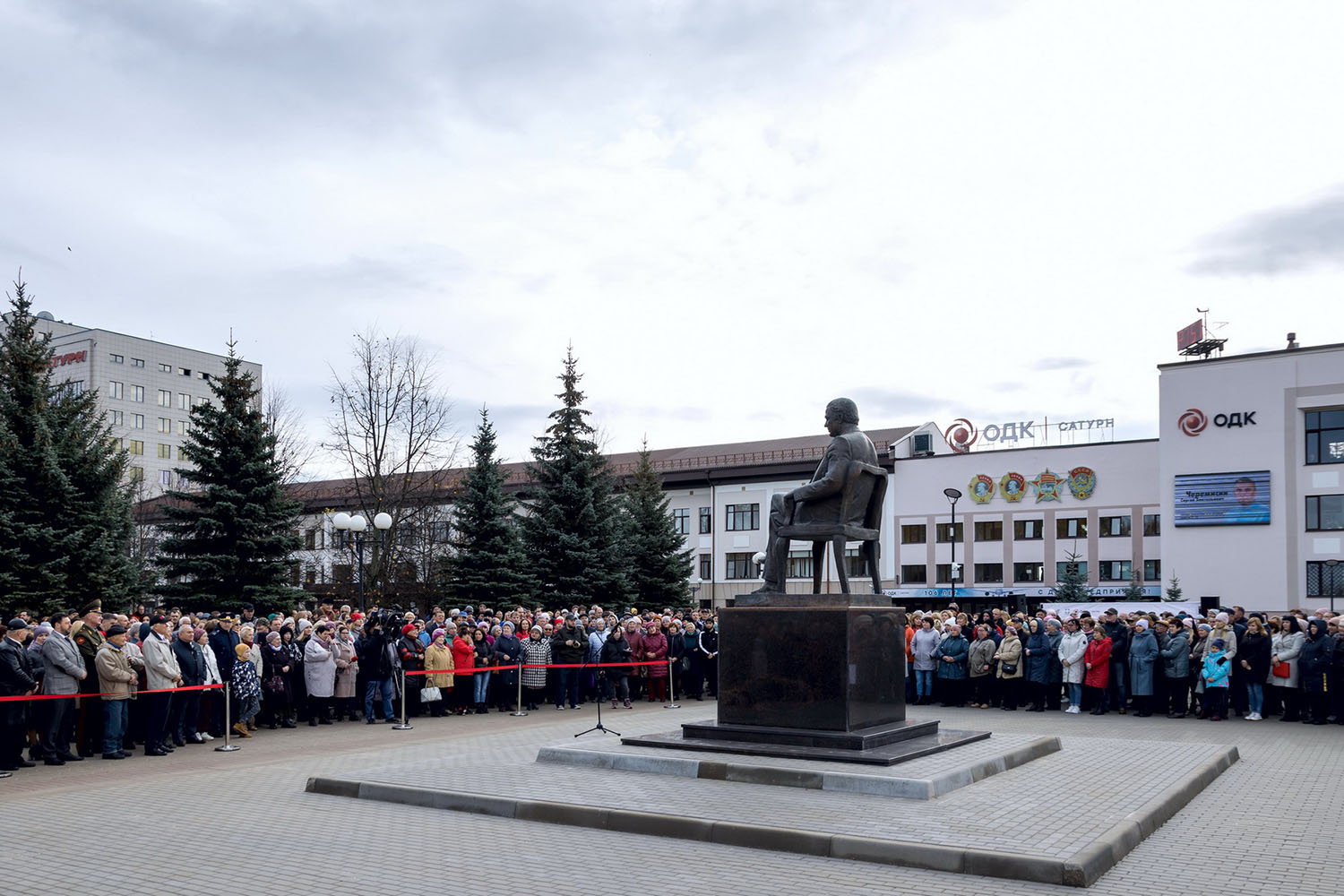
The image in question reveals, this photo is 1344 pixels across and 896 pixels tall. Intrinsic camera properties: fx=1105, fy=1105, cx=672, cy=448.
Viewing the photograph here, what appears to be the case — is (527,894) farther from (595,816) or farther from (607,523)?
(607,523)

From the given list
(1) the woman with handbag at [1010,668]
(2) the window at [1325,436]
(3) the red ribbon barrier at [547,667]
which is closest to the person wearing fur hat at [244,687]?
(3) the red ribbon barrier at [547,667]

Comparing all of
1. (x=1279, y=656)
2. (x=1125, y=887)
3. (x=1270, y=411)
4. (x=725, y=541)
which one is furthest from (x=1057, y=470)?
(x=1125, y=887)

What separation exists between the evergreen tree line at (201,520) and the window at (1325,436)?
30.1 m

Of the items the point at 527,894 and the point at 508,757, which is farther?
the point at 508,757

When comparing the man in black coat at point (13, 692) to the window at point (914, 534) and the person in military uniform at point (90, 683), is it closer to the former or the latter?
the person in military uniform at point (90, 683)

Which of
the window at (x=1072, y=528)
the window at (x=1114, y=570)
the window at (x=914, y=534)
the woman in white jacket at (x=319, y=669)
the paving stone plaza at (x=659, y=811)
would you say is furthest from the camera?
the window at (x=914, y=534)

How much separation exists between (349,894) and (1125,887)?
A: 5.23 metres

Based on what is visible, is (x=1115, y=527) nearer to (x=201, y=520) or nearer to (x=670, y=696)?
(x=670, y=696)

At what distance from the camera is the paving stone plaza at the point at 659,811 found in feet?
25.5

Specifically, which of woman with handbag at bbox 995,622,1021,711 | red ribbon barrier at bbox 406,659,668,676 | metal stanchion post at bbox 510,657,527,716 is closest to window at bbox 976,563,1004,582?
woman with handbag at bbox 995,622,1021,711

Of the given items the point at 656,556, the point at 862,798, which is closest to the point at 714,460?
the point at 656,556

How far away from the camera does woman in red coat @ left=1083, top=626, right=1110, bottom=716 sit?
20.2 metres

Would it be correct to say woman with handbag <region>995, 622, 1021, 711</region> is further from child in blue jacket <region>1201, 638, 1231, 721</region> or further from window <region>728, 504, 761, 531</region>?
window <region>728, 504, 761, 531</region>

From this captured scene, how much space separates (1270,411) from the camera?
4559cm
